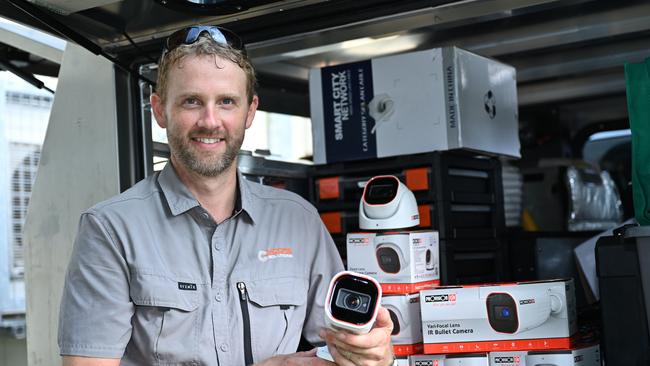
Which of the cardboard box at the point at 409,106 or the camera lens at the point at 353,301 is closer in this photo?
the camera lens at the point at 353,301

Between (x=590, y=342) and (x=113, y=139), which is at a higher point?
(x=113, y=139)

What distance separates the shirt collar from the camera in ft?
7.02

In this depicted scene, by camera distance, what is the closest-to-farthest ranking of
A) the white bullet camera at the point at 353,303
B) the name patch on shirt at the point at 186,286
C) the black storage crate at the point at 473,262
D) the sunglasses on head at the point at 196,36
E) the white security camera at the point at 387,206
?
the white bullet camera at the point at 353,303
the name patch on shirt at the point at 186,286
the sunglasses on head at the point at 196,36
the white security camera at the point at 387,206
the black storage crate at the point at 473,262

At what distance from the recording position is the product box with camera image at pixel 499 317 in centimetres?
240

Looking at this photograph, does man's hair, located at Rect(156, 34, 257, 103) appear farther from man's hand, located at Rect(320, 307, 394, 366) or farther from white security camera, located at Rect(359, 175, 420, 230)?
man's hand, located at Rect(320, 307, 394, 366)

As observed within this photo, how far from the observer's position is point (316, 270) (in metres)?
2.34

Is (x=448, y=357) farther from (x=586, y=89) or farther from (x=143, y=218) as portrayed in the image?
(x=586, y=89)

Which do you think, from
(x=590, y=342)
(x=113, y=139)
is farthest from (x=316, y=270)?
(x=113, y=139)

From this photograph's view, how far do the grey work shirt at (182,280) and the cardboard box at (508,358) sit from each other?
21.7 inches

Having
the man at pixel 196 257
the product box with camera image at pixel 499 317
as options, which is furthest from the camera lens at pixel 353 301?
the product box with camera image at pixel 499 317

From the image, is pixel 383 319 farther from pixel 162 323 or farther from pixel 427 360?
pixel 427 360

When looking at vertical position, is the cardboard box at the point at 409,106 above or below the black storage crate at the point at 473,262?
above

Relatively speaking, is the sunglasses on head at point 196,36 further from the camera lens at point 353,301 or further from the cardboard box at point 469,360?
the cardboard box at point 469,360

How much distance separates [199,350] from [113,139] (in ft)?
3.94
